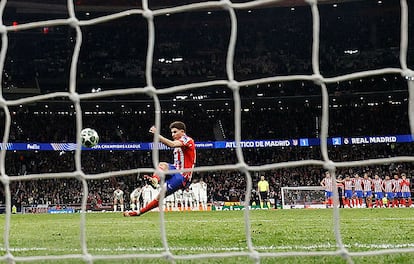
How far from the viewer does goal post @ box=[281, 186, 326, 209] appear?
25186 mm

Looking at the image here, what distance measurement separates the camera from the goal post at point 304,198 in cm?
2519

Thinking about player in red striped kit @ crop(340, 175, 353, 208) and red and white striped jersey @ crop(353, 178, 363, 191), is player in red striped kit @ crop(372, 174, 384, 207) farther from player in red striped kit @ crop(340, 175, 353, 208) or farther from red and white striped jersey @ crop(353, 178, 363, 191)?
player in red striped kit @ crop(340, 175, 353, 208)

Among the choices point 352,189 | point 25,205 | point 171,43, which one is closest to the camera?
point 352,189

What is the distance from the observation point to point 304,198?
25656mm

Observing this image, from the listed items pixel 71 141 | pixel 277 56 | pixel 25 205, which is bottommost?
pixel 25 205

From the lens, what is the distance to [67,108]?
33.8 m

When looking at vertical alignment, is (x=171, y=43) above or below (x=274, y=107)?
above

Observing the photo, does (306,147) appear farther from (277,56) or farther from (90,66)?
(90,66)

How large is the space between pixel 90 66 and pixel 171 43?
4745 mm

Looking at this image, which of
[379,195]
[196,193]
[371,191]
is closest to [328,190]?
[371,191]

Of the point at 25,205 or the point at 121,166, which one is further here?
the point at 121,166

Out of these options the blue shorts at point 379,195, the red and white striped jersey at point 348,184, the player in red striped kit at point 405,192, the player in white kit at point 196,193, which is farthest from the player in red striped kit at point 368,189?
the player in white kit at point 196,193

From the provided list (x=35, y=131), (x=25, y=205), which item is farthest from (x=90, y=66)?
(x=25, y=205)

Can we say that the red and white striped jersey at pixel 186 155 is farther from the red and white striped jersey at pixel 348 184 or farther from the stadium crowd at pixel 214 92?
the stadium crowd at pixel 214 92
